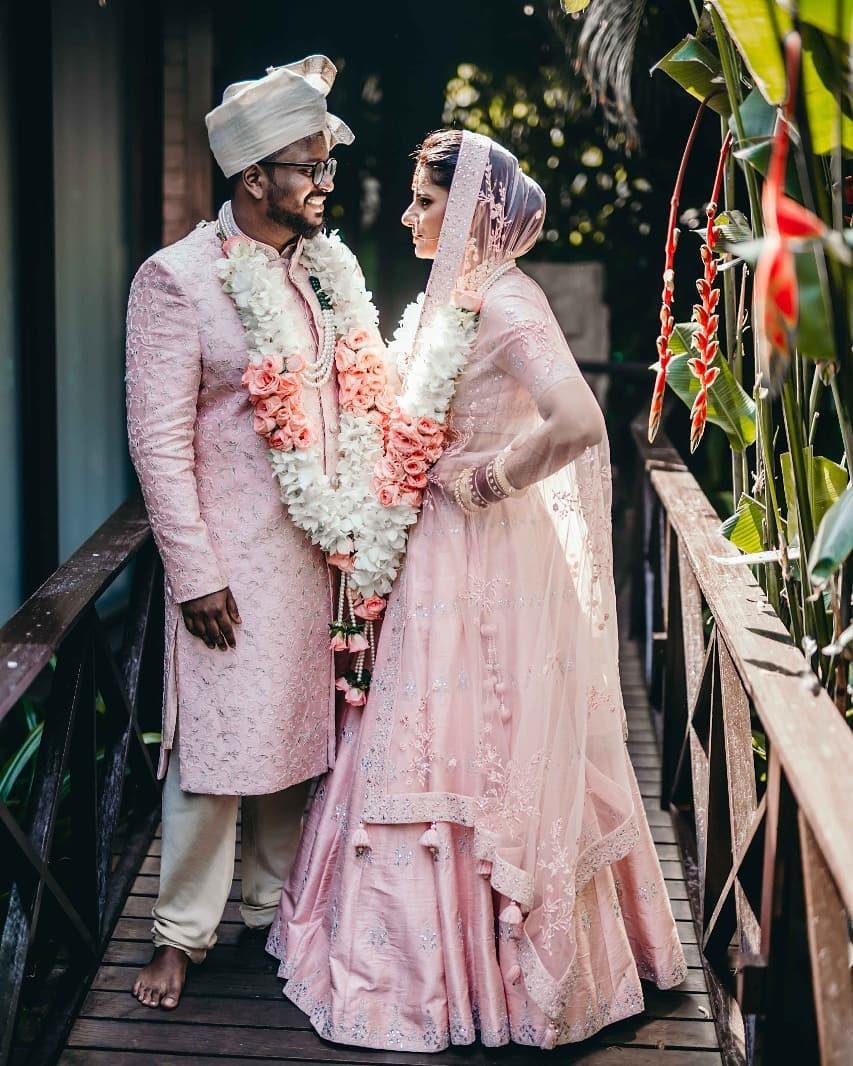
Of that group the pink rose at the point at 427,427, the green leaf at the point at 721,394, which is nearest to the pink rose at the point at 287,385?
the pink rose at the point at 427,427

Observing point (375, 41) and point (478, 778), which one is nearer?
point (478, 778)

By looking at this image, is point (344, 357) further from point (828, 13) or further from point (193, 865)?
point (828, 13)

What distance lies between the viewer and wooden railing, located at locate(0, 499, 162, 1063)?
2.41m

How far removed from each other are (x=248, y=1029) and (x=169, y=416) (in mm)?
1258

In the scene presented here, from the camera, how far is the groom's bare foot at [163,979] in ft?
8.99

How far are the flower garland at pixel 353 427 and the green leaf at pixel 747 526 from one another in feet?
2.34

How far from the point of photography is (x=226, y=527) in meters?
2.72

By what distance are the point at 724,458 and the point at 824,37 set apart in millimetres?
5180

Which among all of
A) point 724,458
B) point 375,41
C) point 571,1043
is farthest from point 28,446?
point 724,458

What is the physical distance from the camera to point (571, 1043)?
260 cm

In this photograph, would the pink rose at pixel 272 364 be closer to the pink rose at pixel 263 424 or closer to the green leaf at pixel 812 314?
the pink rose at pixel 263 424

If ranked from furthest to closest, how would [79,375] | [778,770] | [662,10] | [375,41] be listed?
[375,41], [662,10], [79,375], [778,770]

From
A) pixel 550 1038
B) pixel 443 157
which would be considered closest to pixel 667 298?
pixel 443 157

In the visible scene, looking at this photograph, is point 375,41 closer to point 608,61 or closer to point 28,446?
point 608,61
